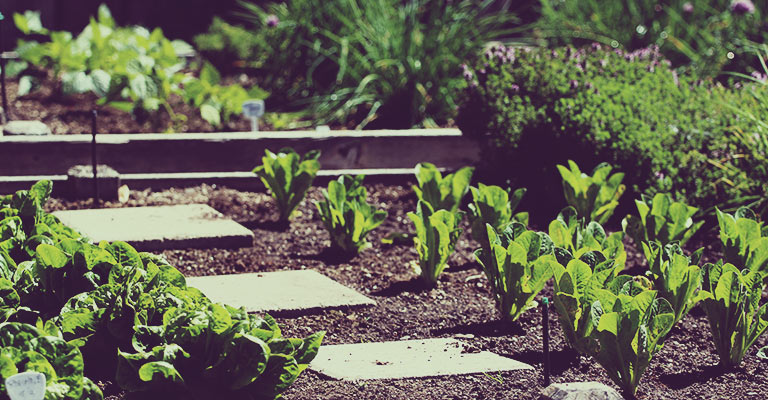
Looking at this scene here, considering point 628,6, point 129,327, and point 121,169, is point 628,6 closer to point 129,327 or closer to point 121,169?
point 121,169

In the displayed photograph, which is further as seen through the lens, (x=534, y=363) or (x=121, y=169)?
(x=121, y=169)

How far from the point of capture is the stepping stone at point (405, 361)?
2992mm

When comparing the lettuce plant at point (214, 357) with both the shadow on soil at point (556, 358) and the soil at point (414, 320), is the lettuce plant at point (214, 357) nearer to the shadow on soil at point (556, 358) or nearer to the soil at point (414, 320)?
the soil at point (414, 320)

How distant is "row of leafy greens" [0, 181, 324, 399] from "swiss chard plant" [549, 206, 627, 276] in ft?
3.67

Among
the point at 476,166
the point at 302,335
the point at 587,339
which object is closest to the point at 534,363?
the point at 587,339

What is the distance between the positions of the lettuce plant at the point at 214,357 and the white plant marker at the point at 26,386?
0.33m

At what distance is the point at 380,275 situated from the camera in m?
4.00

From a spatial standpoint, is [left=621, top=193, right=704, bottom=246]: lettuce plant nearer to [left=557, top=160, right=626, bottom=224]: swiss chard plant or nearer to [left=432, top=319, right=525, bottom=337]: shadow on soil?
[left=557, top=160, right=626, bottom=224]: swiss chard plant

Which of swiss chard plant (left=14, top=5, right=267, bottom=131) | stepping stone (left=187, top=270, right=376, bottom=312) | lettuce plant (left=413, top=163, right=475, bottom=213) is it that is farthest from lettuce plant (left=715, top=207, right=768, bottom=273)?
swiss chard plant (left=14, top=5, right=267, bottom=131)

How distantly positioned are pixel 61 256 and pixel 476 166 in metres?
2.63

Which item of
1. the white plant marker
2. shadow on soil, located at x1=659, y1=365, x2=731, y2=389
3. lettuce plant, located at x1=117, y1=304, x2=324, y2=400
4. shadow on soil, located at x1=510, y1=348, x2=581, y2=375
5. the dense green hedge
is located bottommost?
shadow on soil, located at x1=659, y1=365, x2=731, y2=389

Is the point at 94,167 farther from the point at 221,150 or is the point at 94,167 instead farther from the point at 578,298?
the point at 578,298

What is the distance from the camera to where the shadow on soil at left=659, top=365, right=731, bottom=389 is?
3064 mm

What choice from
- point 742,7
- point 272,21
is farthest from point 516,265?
point 742,7
